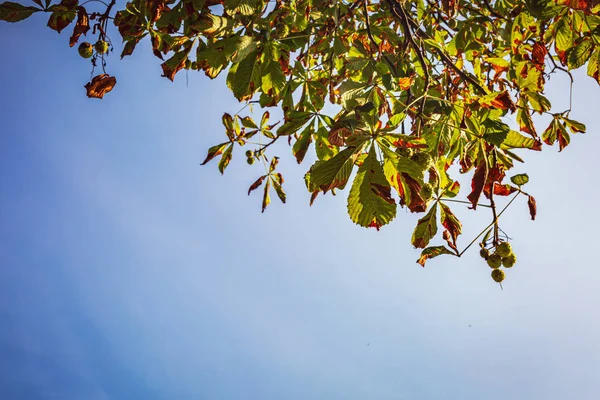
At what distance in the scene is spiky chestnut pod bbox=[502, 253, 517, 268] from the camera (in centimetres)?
133

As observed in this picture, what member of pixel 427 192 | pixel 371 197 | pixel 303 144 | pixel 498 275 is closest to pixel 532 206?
pixel 498 275

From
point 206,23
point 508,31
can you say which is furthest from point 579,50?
point 206,23

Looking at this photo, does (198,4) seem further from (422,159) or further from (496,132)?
(496,132)

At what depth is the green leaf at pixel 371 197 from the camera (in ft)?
3.43

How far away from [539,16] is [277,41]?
3.01 feet

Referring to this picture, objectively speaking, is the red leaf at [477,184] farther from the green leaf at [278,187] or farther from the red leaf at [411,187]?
the green leaf at [278,187]

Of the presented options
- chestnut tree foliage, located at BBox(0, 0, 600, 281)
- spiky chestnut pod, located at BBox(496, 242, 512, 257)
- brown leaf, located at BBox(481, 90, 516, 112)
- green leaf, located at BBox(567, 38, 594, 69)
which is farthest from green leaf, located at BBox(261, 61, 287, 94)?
green leaf, located at BBox(567, 38, 594, 69)

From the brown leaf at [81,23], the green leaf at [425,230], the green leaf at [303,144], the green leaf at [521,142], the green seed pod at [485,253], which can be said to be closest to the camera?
the green leaf at [521,142]

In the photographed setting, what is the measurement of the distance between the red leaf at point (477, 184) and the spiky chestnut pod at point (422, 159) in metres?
0.14

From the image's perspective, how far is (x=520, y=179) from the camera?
1.27 meters

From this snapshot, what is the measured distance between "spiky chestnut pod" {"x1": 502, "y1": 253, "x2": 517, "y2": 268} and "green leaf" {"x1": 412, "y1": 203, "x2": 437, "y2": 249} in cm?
29

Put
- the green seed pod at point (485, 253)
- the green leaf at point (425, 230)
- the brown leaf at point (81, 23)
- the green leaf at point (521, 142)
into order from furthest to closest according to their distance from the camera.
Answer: the brown leaf at point (81, 23) → the green seed pod at point (485, 253) → the green leaf at point (425, 230) → the green leaf at point (521, 142)

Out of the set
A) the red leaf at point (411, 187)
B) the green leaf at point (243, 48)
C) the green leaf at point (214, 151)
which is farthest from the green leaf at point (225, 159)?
the red leaf at point (411, 187)

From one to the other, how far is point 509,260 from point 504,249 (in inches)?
2.4
